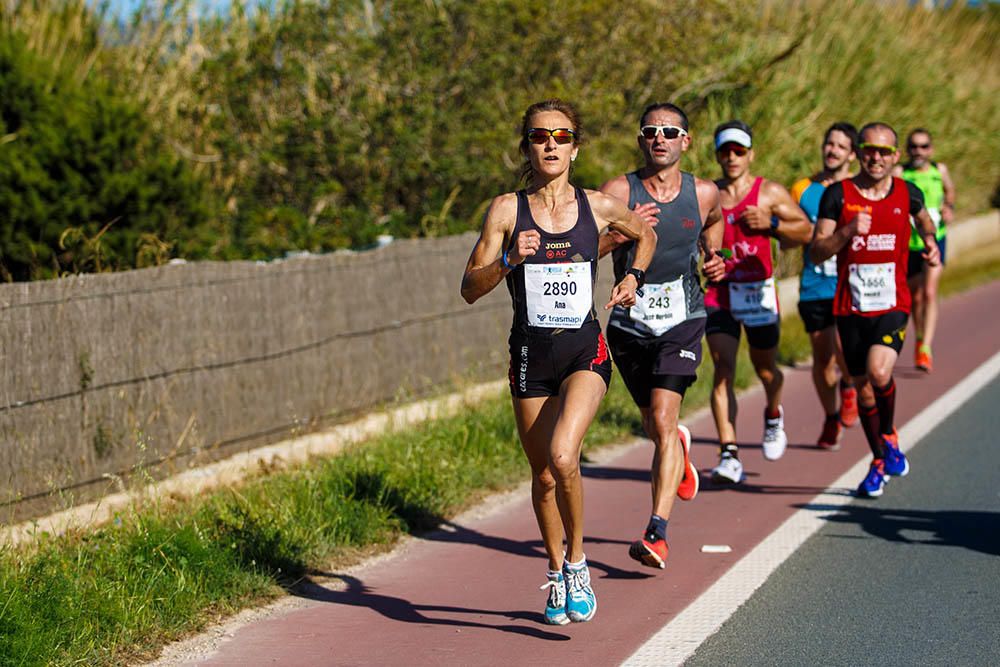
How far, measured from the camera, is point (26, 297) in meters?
7.80

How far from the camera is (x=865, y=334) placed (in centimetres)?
891

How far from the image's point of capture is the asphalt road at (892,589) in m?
5.85

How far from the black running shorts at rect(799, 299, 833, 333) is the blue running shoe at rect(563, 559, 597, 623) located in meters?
4.85

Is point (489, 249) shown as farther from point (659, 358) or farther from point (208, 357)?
point (208, 357)

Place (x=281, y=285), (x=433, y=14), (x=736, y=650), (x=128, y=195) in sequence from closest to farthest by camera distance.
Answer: (x=736, y=650) → (x=281, y=285) → (x=128, y=195) → (x=433, y=14)

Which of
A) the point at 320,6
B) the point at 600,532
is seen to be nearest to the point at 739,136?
the point at 600,532

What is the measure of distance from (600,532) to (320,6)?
29.6 ft

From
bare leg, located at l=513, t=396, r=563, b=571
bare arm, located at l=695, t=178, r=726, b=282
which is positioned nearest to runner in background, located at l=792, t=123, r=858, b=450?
bare arm, located at l=695, t=178, r=726, b=282

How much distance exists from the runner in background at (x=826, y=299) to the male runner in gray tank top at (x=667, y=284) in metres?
2.90

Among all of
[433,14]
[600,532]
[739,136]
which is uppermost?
[433,14]

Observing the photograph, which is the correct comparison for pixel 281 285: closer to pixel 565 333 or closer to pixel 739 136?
pixel 739 136

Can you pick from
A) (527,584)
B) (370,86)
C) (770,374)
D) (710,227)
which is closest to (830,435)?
(770,374)

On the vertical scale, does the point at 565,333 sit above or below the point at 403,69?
below

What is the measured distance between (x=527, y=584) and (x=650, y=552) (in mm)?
650
